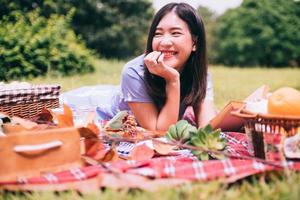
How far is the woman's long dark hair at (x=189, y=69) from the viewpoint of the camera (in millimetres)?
2996

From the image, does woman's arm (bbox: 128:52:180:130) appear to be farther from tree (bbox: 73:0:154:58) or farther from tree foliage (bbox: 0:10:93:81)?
tree (bbox: 73:0:154:58)

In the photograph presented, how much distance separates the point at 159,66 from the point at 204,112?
673mm

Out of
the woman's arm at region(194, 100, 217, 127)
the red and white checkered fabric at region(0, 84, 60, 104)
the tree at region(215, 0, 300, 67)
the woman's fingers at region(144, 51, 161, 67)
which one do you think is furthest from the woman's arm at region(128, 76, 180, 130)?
the tree at region(215, 0, 300, 67)

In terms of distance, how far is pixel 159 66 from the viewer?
2.71 m

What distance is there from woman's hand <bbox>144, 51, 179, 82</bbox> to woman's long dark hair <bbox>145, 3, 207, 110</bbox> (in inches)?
9.0

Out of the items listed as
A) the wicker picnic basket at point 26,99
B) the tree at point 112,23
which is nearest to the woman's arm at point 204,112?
the wicker picnic basket at point 26,99

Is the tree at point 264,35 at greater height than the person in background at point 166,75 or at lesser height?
lesser

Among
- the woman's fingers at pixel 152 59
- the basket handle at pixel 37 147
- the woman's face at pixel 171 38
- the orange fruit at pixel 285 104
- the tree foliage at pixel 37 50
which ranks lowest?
the tree foliage at pixel 37 50

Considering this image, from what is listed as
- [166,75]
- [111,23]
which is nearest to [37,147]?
[166,75]

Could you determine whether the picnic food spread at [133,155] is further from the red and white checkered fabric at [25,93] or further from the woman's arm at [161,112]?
the red and white checkered fabric at [25,93]

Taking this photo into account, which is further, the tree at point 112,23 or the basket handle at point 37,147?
the tree at point 112,23

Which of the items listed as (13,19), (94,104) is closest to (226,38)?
(13,19)

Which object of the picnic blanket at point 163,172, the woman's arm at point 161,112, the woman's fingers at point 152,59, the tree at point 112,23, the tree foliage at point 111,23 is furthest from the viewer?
the tree at point 112,23

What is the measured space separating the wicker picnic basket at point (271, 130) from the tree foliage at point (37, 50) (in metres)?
4.98
